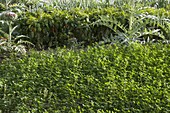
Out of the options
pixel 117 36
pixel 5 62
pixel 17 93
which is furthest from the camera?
pixel 117 36

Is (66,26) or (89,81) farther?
(66,26)

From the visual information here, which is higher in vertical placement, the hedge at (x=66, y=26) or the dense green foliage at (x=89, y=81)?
the hedge at (x=66, y=26)

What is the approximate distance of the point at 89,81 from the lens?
376 cm

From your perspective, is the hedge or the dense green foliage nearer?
the dense green foliage

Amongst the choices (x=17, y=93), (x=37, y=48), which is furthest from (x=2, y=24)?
(x=17, y=93)

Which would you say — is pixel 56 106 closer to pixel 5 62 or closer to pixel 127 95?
pixel 127 95

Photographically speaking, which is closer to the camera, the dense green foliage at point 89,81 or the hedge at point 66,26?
the dense green foliage at point 89,81

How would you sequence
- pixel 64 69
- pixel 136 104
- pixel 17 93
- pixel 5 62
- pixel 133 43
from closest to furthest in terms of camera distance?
pixel 136 104
pixel 17 93
pixel 64 69
pixel 5 62
pixel 133 43

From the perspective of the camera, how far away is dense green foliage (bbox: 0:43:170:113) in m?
3.36

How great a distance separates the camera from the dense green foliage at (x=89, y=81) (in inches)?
132

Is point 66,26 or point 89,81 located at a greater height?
point 66,26

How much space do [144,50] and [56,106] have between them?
169cm

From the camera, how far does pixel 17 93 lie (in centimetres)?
366

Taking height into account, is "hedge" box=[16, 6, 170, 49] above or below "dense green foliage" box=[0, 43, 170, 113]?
above
